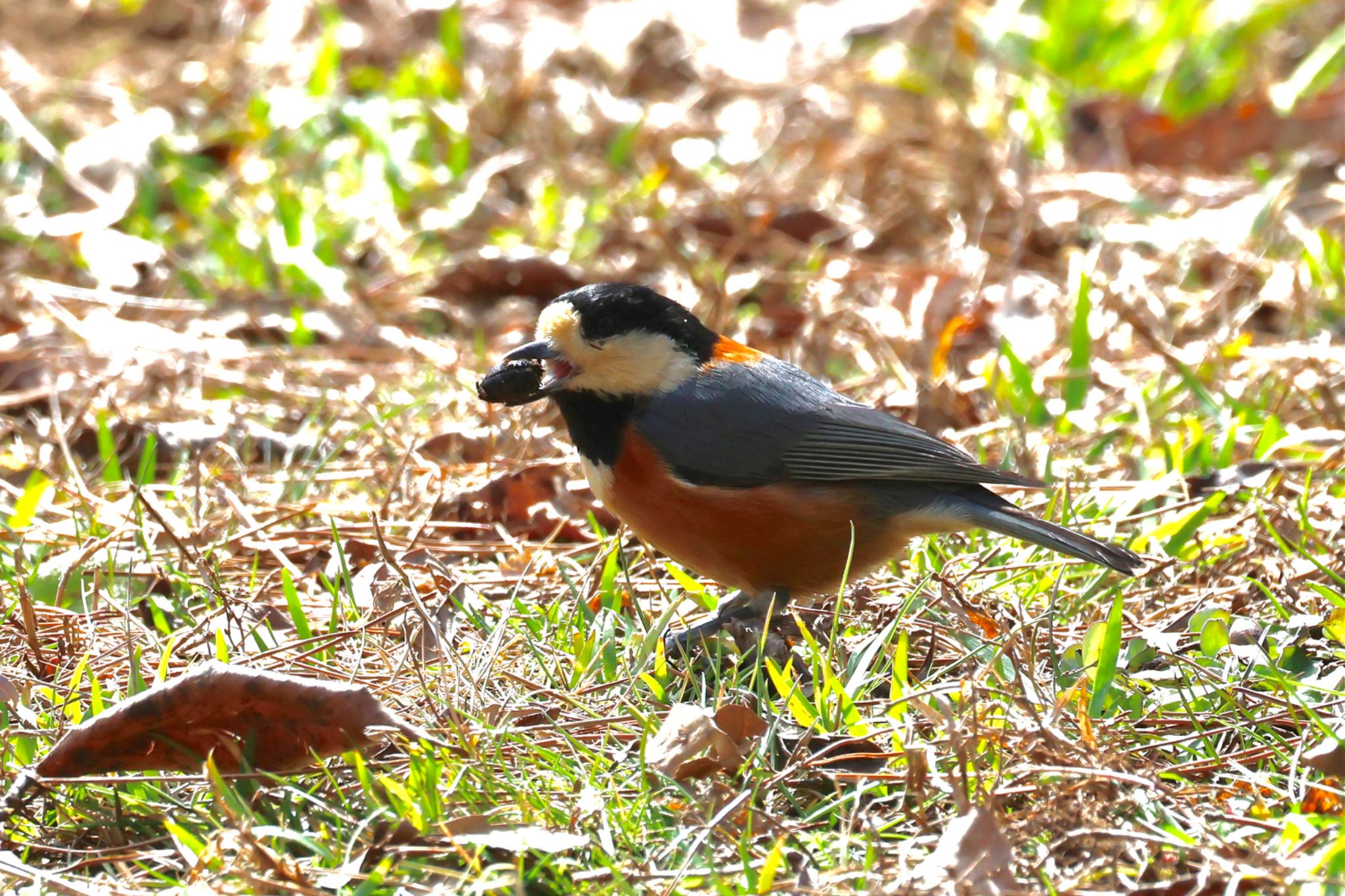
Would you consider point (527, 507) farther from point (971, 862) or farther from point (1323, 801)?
point (1323, 801)

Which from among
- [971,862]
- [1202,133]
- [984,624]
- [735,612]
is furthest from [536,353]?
[1202,133]

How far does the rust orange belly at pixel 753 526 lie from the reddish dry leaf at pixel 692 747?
822 millimetres

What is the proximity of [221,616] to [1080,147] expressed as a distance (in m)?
5.36

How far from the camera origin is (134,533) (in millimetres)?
4148

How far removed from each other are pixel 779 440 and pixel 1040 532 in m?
0.73

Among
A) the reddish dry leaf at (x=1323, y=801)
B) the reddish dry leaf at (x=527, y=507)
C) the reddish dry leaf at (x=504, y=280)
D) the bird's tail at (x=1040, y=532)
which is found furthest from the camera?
the reddish dry leaf at (x=504, y=280)

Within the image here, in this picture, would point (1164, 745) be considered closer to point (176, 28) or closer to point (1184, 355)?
point (1184, 355)

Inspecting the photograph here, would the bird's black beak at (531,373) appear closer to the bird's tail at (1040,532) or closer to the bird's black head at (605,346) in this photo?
the bird's black head at (605,346)

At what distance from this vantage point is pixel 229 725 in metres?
3.03

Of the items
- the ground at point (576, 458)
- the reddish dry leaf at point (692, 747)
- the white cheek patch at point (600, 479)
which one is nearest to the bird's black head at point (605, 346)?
the white cheek patch at point (600, 479)

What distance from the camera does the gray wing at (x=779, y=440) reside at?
396 centimetres

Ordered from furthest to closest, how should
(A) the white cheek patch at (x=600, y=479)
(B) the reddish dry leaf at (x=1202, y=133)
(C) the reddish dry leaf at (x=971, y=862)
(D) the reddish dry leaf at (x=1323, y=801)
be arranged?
(B) the reddish dry leaf at (x=1202, y=133), (A) the white cheek patch at (x=600, y=479), (D) the reddish dry leaf at (x=1323, y=801), (C) the reddish dry leaf at (x=971, y=862)

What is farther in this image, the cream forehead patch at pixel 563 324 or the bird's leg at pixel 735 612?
the cream forehead patch at pixel 563 324

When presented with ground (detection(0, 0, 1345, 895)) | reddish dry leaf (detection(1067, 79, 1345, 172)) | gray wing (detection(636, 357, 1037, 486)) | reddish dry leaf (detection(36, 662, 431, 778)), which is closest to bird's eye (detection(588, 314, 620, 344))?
gray wing (detection(636, 357, 1037, 486))
